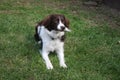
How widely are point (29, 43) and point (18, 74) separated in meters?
1.62

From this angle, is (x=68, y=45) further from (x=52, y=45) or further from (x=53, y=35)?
(x=53, y=35)

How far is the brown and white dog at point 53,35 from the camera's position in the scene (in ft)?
18.7

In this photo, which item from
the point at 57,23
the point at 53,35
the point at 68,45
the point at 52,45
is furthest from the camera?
the point at 68,45

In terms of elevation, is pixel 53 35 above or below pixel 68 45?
above

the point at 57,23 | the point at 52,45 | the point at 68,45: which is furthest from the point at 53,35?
the point at 68,45

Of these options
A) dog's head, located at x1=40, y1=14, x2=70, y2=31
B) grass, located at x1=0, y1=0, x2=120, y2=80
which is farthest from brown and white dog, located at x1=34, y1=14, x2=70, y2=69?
grass, located at x1=0, y1=0, x2=120, y2=80

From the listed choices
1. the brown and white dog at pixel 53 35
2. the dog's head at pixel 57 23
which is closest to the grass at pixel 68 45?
the brown and white dog at pixel 53 35

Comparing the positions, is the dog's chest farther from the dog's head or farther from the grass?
the dog's head

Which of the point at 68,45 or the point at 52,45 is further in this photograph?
the point at 68,45

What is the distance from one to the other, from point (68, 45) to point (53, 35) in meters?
0.96

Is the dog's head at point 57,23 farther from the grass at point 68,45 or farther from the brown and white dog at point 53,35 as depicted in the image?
the grass at point 68,45

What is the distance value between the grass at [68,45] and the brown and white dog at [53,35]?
12 centimetres

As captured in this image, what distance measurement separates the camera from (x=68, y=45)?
6824mm

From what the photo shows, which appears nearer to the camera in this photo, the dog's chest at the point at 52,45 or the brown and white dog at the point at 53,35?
the brown and white dog at the point at 53,35
